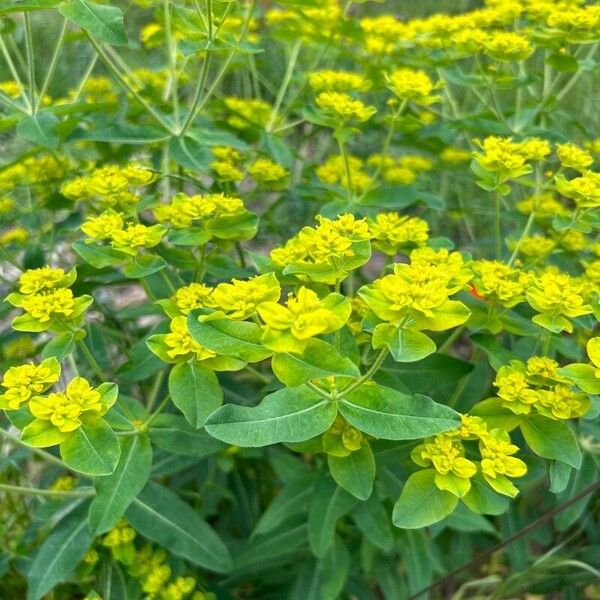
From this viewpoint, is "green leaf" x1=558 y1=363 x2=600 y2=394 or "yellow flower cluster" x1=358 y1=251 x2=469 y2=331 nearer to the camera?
"yellow flower cluster" x1=358 y1=251 x2=469 y2=331

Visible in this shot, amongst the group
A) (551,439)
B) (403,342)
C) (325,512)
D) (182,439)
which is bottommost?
(325,512)

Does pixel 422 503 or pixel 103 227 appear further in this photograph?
pixel 103 227

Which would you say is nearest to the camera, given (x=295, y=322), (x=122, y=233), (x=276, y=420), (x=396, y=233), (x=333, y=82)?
(x=295, y=322)

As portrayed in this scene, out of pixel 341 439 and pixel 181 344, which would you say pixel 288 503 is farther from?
pixel 181 344

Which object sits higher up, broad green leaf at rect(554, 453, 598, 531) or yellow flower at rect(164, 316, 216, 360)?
yellow flower at rect(164, 316, 216, 360)

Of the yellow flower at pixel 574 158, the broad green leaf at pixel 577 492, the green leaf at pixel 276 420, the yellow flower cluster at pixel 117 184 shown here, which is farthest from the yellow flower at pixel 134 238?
the broad green leaf at pixel 577 492

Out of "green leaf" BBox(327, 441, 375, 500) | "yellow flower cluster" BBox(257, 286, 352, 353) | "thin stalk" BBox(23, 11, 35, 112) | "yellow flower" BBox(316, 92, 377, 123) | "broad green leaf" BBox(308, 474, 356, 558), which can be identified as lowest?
"broad green leaf" BBox(308, 474, 356, 558)

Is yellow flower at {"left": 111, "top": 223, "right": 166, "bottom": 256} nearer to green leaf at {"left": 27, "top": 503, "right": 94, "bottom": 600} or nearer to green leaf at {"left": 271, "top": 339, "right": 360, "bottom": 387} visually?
green leaf at {"left": 271, "top": 339, "right": 360, "bottom": 387}

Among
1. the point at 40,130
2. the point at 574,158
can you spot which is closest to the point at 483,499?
the point at 574,158

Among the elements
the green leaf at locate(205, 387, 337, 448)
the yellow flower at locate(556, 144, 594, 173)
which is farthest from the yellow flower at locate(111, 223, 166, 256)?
the yellow flower at locate(556, 144, 594, 173)
